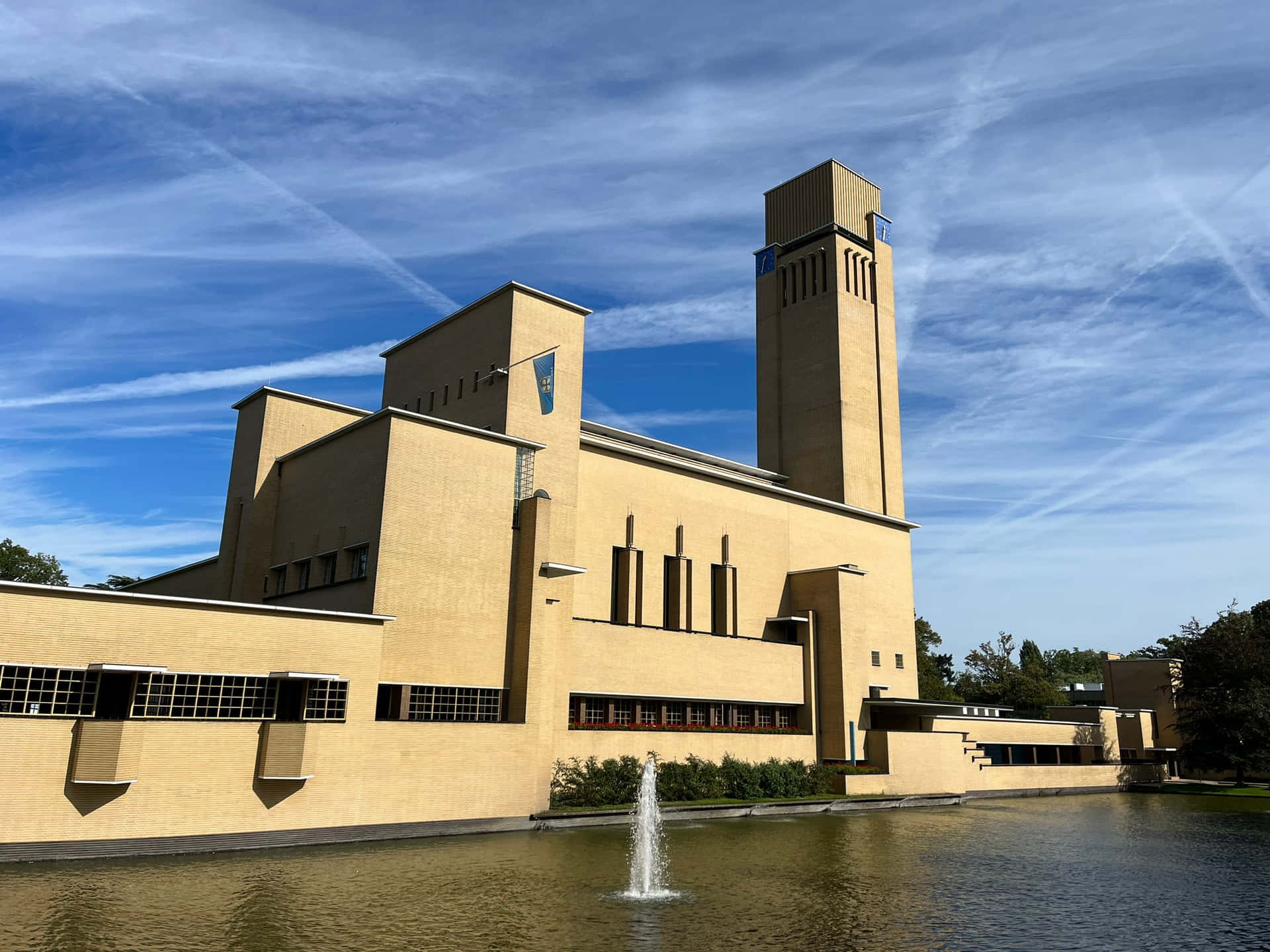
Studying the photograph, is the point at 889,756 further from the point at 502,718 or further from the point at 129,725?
the point at 129,725

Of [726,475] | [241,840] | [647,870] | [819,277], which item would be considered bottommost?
[241,840]

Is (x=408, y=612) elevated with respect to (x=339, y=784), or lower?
elevated

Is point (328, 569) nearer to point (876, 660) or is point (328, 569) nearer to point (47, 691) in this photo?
point (47, 691)

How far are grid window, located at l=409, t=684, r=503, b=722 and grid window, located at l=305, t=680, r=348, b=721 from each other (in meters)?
3.05

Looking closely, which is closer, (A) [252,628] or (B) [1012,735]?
(A) [252,628]

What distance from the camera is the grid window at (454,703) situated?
28969mm

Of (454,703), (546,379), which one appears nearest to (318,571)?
(454,703)

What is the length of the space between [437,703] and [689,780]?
11.1 metres

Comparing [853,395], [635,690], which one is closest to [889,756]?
[635,690]

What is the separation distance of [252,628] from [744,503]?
88.7ft

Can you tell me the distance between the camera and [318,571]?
32.9m

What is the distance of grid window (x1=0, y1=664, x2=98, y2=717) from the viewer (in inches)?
823

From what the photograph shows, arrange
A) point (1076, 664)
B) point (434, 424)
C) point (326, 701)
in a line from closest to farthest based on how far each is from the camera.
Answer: point (326, 701)
point (434, 424)
point (1076, 664)

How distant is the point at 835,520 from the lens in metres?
51.3
